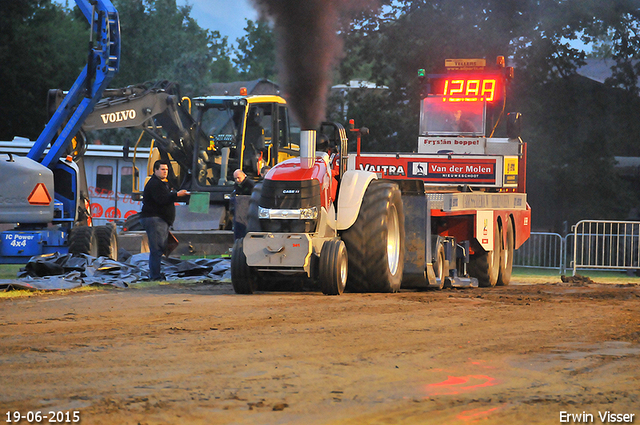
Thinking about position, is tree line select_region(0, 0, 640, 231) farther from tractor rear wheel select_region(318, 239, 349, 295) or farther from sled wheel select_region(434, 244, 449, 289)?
tractor rear wheel select_region(318, 239, 349, 295)

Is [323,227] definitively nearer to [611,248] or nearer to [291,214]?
[291,214]

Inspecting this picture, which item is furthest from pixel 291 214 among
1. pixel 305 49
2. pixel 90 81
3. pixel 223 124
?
pixel 223 124

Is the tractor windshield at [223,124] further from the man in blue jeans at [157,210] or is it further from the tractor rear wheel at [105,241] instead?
the man in blue jeans at [157,210]

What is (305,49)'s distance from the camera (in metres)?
13.1

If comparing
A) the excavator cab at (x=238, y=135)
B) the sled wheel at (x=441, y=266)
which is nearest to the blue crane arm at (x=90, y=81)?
the excavator cab at (x=238, y=135)

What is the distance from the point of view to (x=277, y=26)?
44.2 feet

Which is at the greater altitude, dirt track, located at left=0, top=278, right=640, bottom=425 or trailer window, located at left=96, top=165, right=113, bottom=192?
trailer window, located at left=96, top=165, right=113, bottom=192

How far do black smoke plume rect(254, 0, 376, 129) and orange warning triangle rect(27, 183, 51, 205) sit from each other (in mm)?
4422

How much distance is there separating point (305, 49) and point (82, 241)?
4.87 meters

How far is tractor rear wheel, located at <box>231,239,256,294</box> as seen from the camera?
1159cm

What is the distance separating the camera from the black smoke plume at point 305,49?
40.1 feet

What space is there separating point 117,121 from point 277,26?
5659mm

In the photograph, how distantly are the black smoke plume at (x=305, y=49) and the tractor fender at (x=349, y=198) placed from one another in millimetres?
871

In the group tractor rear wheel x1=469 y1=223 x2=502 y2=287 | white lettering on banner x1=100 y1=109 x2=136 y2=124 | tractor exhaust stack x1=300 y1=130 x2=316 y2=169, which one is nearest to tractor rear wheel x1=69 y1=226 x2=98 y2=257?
white lettering on banner x1=100 y1=109 x2=136 y2=124
